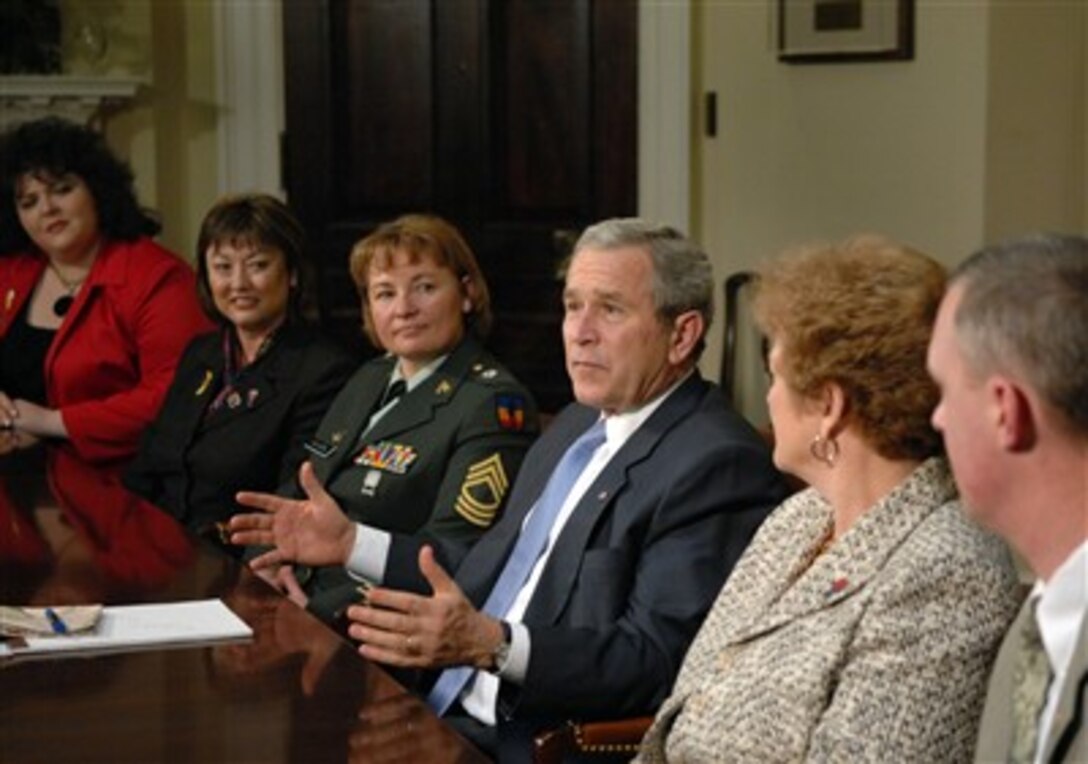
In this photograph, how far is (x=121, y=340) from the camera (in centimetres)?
477

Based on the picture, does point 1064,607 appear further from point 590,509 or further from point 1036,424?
point 590,509

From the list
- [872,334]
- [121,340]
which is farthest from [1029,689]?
[121,340]

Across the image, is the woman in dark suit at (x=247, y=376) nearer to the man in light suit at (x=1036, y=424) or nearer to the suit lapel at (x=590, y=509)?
the suit lapel at (x=590, y=509)

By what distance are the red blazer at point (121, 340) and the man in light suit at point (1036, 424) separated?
3.07 meters

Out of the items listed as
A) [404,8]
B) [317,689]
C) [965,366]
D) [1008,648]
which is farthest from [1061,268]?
[404,8]

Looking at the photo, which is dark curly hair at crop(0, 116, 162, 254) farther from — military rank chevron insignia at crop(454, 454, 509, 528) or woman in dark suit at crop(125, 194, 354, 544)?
military rank chevron insignia at crop(454, 454, 509, 528)

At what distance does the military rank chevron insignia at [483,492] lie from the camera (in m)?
3.38

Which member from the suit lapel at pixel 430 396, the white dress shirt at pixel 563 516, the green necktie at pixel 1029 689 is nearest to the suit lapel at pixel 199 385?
the suit lapel at pixel 430 396

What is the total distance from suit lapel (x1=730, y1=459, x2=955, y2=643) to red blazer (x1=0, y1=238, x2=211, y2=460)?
101 inches

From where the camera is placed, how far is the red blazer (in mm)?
4656

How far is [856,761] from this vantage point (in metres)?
2.18

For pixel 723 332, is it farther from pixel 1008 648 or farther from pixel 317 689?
pixel 1008 648

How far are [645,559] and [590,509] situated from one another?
0.12 m

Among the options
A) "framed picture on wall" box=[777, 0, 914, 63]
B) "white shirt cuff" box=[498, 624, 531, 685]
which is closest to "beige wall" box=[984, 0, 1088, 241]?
"framed picture on wall" box=[777, 0, 914, 63]
